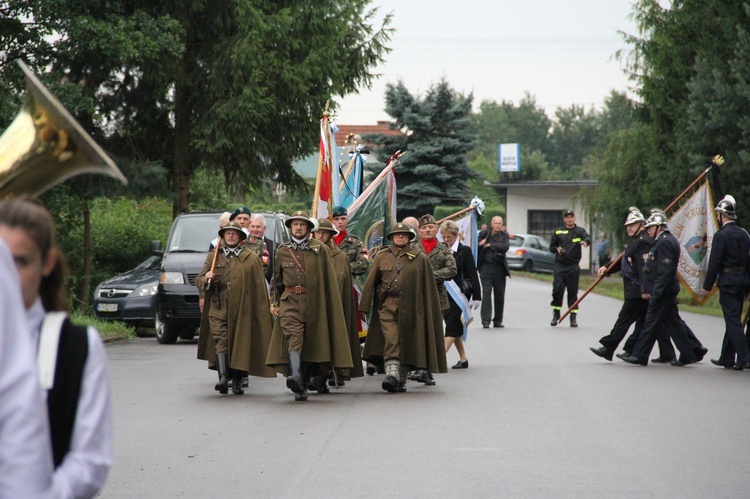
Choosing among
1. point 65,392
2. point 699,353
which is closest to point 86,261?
point 699,353

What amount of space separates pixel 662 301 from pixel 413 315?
12.3ft

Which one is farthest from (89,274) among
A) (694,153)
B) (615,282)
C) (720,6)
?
(615,282)

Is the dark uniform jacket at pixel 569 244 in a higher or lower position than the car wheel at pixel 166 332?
higher

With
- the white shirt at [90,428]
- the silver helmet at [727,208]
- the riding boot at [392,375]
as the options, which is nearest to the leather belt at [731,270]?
the silver helmet at [727,208]

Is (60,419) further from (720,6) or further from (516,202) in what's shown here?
(516,202)

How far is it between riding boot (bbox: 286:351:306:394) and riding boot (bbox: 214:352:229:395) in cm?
85

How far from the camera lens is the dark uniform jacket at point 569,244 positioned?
2150 cm

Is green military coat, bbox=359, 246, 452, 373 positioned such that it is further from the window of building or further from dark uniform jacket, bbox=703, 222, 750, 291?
the window of building

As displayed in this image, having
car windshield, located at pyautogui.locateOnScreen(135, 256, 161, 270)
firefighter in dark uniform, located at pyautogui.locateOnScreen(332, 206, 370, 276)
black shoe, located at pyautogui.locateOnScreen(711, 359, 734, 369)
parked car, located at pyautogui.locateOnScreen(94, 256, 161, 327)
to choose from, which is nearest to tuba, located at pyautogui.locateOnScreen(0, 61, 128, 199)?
firefighter in dark uniform, located at pyautogui.locateOnScreen(332, 206, 370, 276)

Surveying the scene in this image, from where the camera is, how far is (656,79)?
103 ft

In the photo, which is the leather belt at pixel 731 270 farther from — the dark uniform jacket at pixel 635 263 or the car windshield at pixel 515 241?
the car windshield at pixel 515 241

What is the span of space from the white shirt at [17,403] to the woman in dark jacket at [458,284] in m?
11.5

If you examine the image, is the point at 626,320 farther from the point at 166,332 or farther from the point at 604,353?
the point at 166,332

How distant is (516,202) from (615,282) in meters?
18.3
